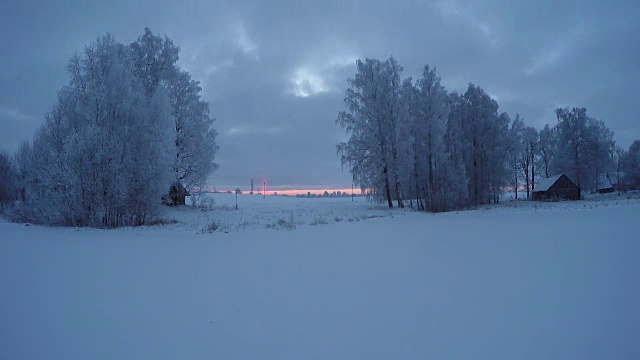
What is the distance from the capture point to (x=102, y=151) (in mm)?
12211

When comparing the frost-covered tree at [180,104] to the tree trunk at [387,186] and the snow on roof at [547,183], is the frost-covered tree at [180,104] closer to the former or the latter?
the tree trunk at [387,186]

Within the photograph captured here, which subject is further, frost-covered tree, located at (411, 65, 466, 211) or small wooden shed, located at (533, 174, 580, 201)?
small wooden shed, located at (533, 174, 580, 201)

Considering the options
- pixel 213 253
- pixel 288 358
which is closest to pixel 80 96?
pixel 213 253

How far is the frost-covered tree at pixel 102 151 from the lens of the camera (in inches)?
Answer: 479

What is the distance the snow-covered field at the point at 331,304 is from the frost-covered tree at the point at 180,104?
16.1 m

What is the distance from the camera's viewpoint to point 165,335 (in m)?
2.43

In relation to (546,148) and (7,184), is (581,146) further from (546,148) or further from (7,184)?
(7,184)

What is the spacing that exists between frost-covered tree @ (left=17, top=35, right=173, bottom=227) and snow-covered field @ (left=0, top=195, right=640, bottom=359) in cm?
744

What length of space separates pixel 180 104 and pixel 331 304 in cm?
2295

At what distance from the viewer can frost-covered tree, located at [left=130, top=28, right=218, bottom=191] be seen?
21219 millimetres

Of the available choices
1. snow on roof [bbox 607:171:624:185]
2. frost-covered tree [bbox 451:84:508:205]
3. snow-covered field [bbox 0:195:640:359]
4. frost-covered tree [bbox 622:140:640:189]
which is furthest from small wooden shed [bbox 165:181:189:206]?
frost-covered tree [bbox 622:140:640:189]

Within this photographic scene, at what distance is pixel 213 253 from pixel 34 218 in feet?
44.0

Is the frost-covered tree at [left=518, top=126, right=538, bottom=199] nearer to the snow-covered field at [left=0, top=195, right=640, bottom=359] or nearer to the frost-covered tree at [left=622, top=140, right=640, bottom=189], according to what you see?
the frost-covered tree at [left=622, top=140, right=640, bottom=189]

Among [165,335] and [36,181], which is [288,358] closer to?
[165,335]
